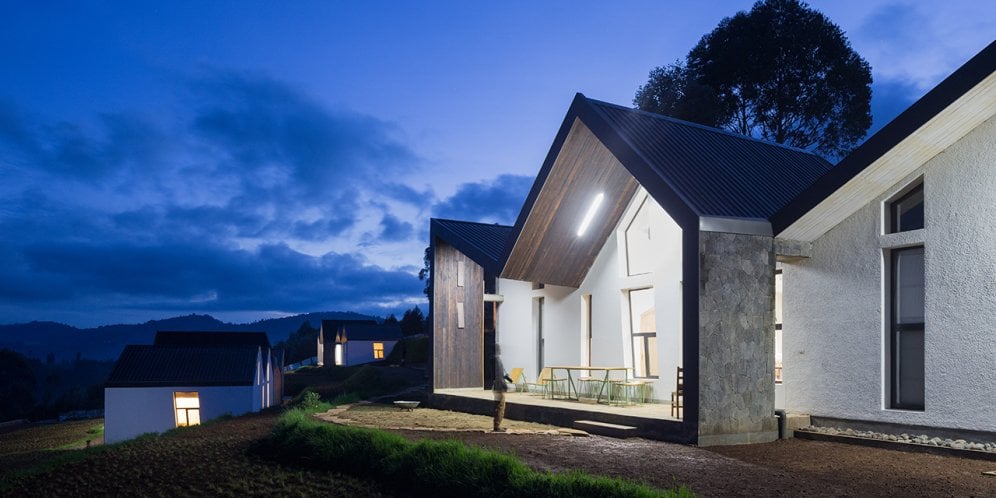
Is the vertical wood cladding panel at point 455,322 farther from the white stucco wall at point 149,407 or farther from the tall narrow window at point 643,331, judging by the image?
the white stucco wall at point 149,407

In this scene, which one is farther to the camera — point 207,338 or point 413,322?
point 413,322

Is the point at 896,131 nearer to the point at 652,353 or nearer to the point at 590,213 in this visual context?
the point at 590,213

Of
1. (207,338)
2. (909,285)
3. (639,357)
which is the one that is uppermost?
(909,285)

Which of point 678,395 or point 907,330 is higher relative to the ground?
point 907,330

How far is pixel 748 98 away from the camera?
31734 mm

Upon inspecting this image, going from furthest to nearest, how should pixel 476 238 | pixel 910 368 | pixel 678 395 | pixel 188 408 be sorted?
pixel 188 408
pixel 476 238
pixel 678 395
pixel 910 368

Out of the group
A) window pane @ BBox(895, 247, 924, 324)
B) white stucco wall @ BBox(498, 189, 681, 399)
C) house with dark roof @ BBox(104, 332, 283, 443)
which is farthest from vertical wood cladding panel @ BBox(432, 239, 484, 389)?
house with dark roof @ BBox(104, 332, 283, 443)

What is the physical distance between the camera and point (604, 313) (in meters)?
15.7

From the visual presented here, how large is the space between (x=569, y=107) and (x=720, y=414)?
519cm

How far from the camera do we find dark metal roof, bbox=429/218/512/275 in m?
16.7

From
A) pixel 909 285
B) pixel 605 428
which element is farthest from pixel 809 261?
pixel 605 428

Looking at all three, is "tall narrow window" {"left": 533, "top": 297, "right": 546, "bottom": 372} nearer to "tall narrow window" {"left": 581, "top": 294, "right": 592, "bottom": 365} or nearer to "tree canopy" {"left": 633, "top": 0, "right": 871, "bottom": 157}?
"tall narrow window" {"left": 581, "top": 294, "right": 592, "bottom": 365}

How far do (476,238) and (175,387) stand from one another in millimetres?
14972

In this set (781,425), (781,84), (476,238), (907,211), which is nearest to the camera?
(907,211)
